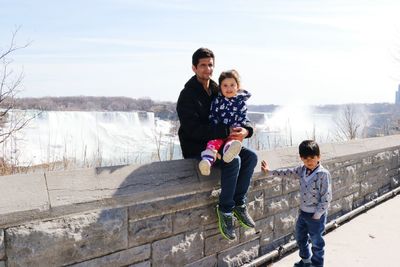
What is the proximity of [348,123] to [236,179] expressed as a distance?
8.48 metres

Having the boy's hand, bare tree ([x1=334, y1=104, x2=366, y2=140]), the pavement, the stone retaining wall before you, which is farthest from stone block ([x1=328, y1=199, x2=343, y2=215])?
Result: bare tree ([x1=334, y1=104, x2=366, y2=140])

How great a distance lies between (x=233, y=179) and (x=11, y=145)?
3.42m

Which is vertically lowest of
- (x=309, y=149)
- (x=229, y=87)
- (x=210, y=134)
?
(x=309, y=149)

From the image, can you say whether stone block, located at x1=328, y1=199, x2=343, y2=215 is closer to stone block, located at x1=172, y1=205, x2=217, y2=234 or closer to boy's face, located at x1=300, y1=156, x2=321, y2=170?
boy's face, located at x1=300, y1=156, x2=321, y2=170

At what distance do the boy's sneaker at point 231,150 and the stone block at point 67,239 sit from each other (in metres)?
0.83

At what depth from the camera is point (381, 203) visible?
6293 mm

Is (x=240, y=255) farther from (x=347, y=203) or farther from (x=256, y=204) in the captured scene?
(x=347, y=203)

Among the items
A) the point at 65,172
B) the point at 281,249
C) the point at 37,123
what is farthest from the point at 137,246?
the point at 37,123

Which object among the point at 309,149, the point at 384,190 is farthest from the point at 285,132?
the point at 309,149

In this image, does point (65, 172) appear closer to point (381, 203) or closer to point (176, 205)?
point (176, 205)

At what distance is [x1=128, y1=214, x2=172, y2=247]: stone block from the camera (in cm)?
266

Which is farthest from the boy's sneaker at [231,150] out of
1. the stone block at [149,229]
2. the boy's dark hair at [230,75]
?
the stone block at [149,229]

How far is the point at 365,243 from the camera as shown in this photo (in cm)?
446

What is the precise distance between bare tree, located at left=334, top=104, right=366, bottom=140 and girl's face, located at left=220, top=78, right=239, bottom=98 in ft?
25.5
